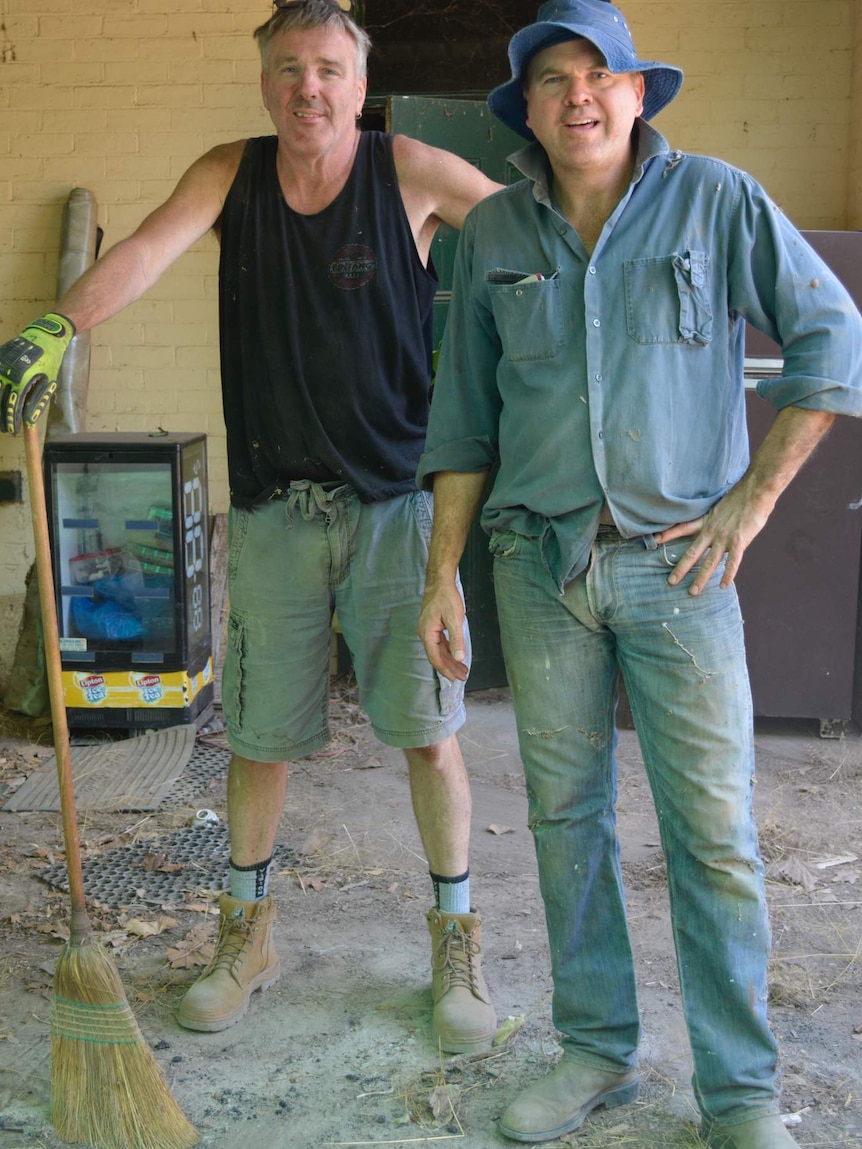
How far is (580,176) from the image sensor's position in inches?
93.2

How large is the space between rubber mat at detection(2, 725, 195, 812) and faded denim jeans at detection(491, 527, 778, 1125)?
8.22ft

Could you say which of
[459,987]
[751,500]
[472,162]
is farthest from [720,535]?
[472,162]

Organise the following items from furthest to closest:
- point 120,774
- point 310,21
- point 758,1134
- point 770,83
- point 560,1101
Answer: point 770,83
point 120,774
point 310,21
point 560,1101
point 758,1134

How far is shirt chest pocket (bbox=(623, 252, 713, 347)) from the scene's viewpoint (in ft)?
7.42

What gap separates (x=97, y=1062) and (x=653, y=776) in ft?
4.31

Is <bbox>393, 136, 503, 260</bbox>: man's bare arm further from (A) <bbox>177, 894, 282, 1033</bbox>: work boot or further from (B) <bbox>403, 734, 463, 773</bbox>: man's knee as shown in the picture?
(A) <bbox>177, 894, 282, 1033</bbox>: work boot

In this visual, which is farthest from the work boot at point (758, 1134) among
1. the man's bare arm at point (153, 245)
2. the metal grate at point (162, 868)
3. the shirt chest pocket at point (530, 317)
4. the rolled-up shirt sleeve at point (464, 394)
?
the man's bare arm at point (153, 245)

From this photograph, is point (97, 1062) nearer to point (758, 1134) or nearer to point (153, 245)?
point (758, 1134)

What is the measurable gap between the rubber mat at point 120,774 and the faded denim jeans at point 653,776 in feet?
8.22

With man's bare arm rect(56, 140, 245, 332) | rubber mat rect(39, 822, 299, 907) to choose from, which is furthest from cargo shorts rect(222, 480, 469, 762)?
rubber mat rect(39, 822, 299, 907)

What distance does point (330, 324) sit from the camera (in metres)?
2.97

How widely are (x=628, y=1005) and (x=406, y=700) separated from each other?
0.86 metres

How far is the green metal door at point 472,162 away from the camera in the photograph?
222 inches

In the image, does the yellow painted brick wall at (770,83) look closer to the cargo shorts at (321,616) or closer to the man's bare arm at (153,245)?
the man's bare arm at (153,245)
